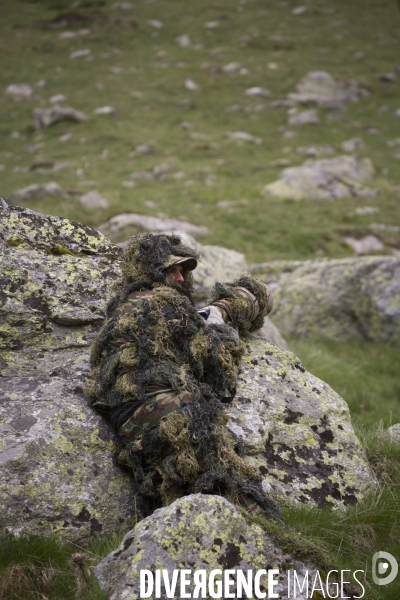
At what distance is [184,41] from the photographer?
128 feet

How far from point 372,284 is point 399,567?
298 inches

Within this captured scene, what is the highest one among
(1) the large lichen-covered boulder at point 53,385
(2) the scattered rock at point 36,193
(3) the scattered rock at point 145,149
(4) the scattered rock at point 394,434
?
(1) the large lichen-covered boulder at point 53,385

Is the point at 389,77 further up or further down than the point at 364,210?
further down

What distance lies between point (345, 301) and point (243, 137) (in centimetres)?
1689

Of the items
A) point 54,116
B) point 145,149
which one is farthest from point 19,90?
point 145,149

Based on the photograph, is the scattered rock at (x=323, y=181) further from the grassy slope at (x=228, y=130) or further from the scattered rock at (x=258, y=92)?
the scattered rock at (x=258, y=92)

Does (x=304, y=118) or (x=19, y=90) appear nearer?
(x=304, y=118)

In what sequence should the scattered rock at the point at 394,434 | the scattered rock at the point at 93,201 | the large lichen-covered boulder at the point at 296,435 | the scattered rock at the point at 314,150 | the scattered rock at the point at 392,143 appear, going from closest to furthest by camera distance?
the large lichen-covered boulder at the point at 296,435
the scattered rock at the point at 394,434
the scattered rock at the point at 93,201
the scattered rock at the point at 314,150
the scattered rock at the point at 392,143

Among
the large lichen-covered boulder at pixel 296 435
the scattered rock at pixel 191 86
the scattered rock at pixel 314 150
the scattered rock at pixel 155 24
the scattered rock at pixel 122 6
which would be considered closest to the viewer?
the large lichen-covered boulder at pixel 296 435

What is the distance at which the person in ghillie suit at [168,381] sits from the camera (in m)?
4.04

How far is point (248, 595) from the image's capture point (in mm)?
3164

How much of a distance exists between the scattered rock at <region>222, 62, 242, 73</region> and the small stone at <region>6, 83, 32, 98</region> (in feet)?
38.3

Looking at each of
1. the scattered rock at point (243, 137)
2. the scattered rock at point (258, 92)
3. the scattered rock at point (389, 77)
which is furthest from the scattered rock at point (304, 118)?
the scattered rock at point (389, 77)

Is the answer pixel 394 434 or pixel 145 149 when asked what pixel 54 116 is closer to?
pixel 145 149
